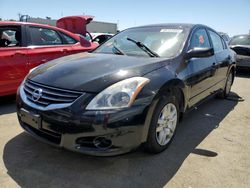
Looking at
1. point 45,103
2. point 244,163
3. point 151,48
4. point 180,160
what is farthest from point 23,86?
point 244,163

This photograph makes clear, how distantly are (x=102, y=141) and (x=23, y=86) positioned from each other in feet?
4.08

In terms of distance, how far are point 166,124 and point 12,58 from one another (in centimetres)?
293

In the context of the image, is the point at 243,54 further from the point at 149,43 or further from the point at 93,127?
the point at 93,127

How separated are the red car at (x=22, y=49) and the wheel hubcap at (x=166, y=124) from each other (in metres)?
2.84

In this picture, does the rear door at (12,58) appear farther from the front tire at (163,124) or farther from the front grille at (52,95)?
the front tire at (163,124)

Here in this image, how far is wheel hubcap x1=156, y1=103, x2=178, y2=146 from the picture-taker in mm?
2902

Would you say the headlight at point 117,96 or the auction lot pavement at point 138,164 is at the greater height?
the headlight at point 117,96

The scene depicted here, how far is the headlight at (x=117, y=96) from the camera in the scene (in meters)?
2.42

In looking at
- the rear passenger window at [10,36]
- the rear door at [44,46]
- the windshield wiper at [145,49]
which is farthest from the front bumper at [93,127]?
the rear passenger window at [10,36]

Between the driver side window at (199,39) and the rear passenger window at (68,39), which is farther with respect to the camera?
the rear passenger window at (68,39)

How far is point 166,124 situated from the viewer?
9.93 feet

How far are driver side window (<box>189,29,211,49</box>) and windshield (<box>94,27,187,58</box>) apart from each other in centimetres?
16

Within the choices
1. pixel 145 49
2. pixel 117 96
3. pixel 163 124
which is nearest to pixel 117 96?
pixel 117 96

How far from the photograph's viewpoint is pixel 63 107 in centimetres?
245
